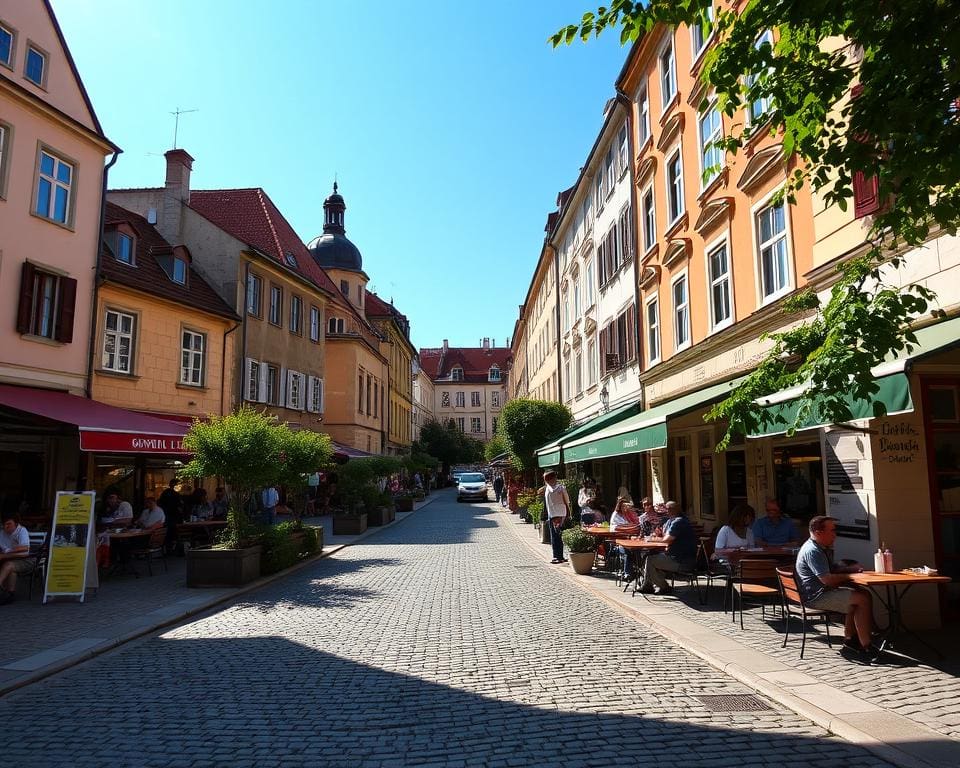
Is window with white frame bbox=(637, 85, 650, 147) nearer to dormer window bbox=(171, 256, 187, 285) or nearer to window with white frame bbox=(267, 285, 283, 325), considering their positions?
dormer window bbox=(171, 256, 187, 285)

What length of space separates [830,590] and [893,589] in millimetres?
1092

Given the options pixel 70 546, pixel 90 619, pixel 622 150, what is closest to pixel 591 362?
pixel 622 150

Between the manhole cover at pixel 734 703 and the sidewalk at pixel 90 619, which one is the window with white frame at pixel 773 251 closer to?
the manhole cover at pixel 734 703

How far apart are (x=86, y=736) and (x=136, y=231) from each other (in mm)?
19990

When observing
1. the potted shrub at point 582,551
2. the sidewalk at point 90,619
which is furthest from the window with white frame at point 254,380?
the potted shrub at point 582,551

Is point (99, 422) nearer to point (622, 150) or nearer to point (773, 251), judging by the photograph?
point (773, 251)

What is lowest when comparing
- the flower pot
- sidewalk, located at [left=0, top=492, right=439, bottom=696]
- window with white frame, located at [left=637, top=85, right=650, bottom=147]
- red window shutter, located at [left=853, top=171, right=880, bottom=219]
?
sidewalk, located at [left=0, top=492, right=439, bottom=696]

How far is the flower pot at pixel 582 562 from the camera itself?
43.3ft

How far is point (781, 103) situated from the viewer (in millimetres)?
5062

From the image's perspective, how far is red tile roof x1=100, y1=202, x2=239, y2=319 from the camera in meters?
20.3

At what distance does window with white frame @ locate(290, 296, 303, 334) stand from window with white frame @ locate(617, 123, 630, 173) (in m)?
15.8

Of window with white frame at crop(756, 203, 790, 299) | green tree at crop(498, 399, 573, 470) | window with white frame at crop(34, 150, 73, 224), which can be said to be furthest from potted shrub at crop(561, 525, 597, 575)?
window with white frame at crop(34, 150, 73, 224)

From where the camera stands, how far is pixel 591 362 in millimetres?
26109

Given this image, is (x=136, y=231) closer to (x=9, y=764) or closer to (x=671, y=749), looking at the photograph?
(x=9, y=764)
